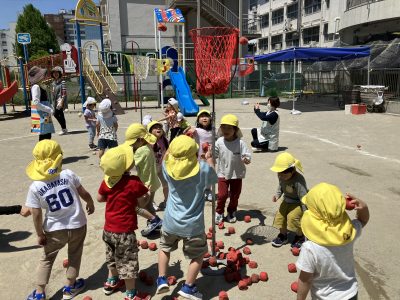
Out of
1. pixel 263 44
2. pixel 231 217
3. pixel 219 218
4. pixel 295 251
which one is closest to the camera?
pixel 295 251

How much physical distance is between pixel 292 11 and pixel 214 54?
1732 inches

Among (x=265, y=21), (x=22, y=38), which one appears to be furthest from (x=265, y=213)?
(x=265, y=21)

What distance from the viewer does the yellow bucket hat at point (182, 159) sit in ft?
10.3

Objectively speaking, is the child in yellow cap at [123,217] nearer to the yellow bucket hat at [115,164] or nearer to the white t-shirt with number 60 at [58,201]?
the yellow bucket hat at [115,164]

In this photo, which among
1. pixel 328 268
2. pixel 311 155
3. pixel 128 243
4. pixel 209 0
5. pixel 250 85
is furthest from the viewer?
pixel 250 85

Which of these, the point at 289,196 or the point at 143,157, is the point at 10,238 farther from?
the point at 289,196

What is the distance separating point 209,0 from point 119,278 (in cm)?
2844

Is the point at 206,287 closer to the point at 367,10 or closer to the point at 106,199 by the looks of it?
the point at 106,199

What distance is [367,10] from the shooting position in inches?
955

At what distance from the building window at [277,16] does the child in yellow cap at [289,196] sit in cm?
4612

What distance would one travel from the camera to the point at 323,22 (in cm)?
3731

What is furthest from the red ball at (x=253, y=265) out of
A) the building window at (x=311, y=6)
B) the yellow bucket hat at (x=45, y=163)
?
the building window at (x=311, y=6)

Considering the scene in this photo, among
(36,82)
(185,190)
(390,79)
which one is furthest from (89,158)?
(390,79)

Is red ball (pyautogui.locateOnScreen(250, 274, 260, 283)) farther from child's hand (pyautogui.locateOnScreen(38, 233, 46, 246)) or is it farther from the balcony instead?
the balcony
